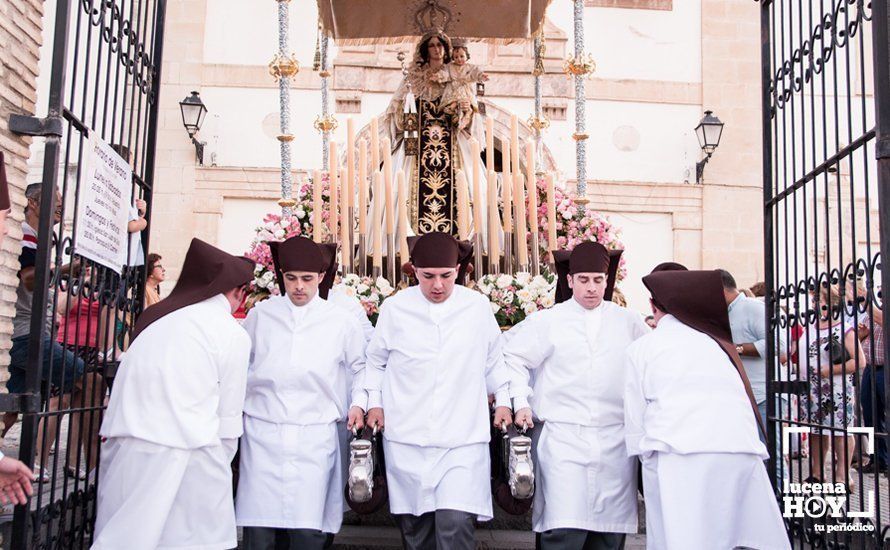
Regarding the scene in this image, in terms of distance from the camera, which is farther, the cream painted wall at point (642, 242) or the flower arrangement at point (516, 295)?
the cream painted wall at point (642, 242)

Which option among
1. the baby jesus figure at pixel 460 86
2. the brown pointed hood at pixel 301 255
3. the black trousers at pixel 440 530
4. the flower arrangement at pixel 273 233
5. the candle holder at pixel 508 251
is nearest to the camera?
the black trousers at pixel 440 530

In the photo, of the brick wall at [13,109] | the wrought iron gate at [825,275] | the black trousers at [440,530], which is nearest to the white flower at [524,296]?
the wrought iron gate at [825,275]

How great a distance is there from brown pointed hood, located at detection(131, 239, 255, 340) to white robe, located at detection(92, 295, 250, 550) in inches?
4.5

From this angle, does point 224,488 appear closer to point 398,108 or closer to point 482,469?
point 482,469

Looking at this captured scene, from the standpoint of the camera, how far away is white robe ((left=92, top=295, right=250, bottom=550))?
139 inches

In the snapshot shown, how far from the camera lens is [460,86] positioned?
6805 mm

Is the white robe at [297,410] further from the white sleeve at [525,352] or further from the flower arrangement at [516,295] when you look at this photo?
the flower arrangement at [516,295]

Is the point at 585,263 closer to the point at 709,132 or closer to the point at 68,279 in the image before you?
the point at 68,279

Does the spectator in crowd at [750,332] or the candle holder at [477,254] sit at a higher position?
the candle holder at [477,254]

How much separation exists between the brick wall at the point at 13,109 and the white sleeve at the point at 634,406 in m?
3.13

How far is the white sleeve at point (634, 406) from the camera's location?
13.4ft

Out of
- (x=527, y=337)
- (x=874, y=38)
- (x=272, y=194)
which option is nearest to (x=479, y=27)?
(x=527, y=337)

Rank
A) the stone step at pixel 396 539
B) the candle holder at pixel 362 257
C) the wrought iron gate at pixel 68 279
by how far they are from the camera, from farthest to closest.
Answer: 1. the candle holder at pixel 362 257
2. the stone step at pixel 396 539
3. the wrought iron gate at pixel 68 279

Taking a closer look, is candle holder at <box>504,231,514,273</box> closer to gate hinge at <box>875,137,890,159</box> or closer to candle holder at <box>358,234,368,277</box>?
candle holder at <box>358,234,368,277</box>
